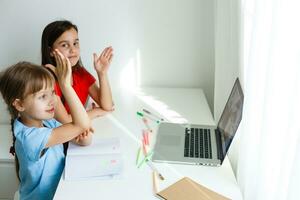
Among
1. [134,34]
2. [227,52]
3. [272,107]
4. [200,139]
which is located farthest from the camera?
[134,34]

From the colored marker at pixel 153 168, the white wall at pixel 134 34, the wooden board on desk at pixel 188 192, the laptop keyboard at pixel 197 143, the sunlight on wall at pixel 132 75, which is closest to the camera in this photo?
the wooden board on desk at pixel 188 192

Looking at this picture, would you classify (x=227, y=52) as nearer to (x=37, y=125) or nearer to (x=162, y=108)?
(x=162, y=108)

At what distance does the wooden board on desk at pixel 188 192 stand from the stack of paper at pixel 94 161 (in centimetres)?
20

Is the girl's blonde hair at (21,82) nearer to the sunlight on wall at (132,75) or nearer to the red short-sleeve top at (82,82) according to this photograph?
the red short-sleeve top at (82,82)

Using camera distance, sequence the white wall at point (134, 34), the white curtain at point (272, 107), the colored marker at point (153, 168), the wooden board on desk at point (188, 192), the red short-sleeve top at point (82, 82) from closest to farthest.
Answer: the white curtain at point (272, 107) → the wooden board on desk at point (188, 192) → the colored marker at point (153, 168) → the red short-sleeve top at point (82, 82) → the white wall at point (134, 34)

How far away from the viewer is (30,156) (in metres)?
1.26

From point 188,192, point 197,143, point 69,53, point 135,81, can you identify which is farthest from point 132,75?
point 188,192

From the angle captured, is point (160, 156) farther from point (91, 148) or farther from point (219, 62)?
point (219, 62)

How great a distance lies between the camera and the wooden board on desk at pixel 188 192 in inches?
44.7

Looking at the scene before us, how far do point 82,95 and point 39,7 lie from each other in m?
0.59

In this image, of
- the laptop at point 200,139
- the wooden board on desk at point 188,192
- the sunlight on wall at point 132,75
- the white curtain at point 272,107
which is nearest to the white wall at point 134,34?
the sunlight on wall at point 132,75

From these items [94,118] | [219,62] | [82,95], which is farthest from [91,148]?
[219,62]

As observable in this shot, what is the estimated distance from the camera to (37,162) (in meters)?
1.31

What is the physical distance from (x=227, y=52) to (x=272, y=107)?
759 millimetres
